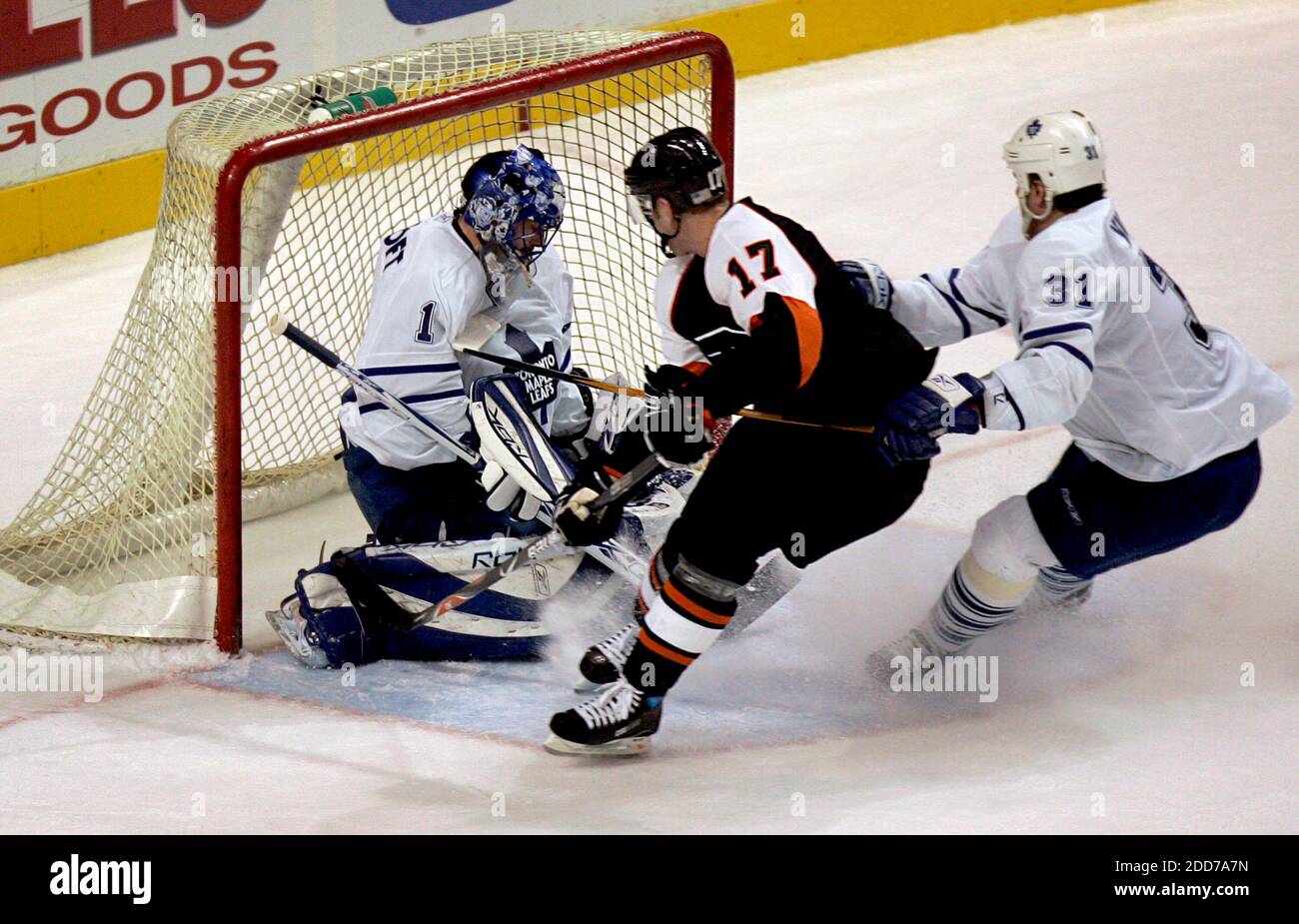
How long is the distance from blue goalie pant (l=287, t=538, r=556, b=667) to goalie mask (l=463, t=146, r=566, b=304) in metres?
0.58

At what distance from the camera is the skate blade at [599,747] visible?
3053mm

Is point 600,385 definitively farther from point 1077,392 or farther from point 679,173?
point 1077,392

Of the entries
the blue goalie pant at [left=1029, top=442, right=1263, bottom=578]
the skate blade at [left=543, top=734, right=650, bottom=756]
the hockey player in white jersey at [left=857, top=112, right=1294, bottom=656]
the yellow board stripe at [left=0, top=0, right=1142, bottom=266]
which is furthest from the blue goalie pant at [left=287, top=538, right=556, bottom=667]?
the yellow board stripe at [left=0, top=0, right=1142, bottom=266]

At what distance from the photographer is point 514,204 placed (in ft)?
11.1

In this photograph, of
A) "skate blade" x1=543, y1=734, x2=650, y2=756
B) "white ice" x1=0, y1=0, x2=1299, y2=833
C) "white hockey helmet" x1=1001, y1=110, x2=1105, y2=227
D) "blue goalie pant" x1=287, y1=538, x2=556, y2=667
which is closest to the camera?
"white ice" x1=0, y1=0, x2=1299, y2=833

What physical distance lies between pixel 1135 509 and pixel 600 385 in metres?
1.00

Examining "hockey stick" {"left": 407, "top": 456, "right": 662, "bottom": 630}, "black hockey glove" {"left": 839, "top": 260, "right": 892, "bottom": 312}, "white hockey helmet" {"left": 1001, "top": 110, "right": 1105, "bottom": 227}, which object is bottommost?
"hockey stick" {"left": 407, "top": 456, "right": 662, "bottom": 630}

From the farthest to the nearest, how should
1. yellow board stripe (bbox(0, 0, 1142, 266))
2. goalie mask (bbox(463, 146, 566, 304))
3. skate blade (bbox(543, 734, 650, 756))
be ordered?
yellow board stripe (bbox(0, 0, 1142, 266))
goalie mask (bbox(463, 146, 566, 304))
skate blade (bbox(543, 734, 650, 756))

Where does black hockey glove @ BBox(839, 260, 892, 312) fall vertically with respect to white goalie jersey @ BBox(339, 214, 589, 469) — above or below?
above

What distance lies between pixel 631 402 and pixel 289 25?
2872 mm

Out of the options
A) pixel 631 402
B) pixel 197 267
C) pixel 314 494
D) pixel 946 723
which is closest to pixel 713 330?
pixel 631 402

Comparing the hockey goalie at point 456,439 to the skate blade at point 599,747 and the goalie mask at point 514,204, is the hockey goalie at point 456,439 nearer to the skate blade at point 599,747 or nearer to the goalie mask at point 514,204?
the goalie mask at point 514,204

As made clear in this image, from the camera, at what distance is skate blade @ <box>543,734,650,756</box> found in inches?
120

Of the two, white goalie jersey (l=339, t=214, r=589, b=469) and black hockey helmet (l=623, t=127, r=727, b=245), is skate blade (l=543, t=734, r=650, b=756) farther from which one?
black hockey helmet (l=623, t=127, r=727, b=245)
